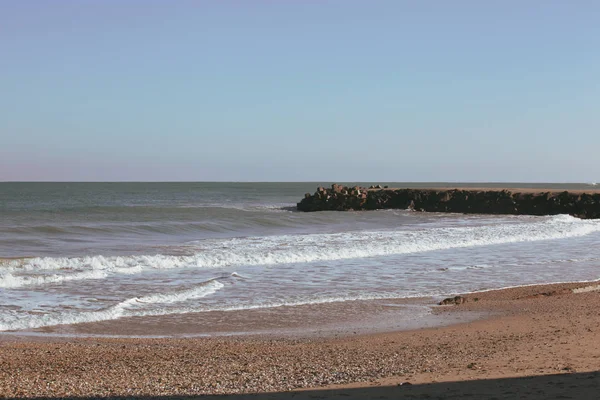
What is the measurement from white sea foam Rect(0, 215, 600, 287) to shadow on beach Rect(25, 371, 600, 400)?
449 inches

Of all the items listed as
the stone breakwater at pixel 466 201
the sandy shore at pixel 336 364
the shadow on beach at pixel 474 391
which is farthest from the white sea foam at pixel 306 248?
the stone breakwater at pixel 466 201

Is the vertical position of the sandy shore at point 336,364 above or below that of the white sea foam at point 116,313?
above

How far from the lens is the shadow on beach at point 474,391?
20.7 feet

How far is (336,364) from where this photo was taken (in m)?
8.16

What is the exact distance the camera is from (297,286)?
51.2 feet

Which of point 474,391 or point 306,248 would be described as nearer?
point 474,391

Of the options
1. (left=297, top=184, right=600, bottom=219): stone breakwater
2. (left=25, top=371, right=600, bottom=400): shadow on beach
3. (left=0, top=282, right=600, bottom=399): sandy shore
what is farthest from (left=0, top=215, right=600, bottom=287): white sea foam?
(left=297, top=184, right=600, bottom=219): stone breakwater

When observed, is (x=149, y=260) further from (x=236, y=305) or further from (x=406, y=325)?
(x=406, y=325)

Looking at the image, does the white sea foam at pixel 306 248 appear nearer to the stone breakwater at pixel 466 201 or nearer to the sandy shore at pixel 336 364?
the sandy shore at pixel 336 364

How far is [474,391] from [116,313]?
7699mm

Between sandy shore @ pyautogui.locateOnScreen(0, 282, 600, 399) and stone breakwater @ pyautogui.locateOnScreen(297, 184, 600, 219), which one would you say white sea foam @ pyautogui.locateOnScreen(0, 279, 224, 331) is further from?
stone breakwater @ pyautogui.locateOnScreen(297, 184, 600, 219)

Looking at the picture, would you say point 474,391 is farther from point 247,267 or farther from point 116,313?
point 247,267

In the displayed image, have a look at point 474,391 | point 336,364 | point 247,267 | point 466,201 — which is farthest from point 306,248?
point 466,201

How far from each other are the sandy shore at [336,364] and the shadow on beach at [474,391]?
0.01 m
